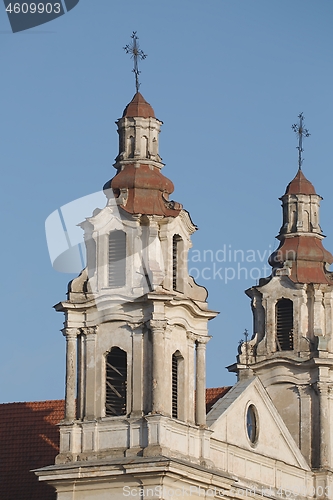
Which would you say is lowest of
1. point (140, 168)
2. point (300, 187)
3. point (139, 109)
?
point (140, 168)

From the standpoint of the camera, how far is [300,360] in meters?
46.5

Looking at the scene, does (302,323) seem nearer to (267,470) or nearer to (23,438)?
(267,470)

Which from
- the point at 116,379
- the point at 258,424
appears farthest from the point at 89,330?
the point at 258,424

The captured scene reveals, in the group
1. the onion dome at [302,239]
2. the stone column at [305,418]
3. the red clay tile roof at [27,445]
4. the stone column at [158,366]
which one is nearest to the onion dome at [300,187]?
the onion dome at [302,239]

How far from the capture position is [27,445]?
141 ft

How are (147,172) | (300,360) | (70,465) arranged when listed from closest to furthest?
(70,465)
(147,172)
(300,360)

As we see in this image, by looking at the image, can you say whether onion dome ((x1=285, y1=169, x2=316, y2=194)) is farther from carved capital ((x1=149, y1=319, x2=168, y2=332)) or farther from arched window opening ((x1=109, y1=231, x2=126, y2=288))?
carved capital ((x1=149, y1=319, x2=168, y2=332))

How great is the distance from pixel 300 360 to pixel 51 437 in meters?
7.05

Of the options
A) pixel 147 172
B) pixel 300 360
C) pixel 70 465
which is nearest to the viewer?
pixel 70 465

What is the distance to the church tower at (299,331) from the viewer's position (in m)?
46.2

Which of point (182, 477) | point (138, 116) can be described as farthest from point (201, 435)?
point (138, 116)

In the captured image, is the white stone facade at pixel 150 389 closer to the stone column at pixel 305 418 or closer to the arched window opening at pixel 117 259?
the arched window opening at pixel 117 259

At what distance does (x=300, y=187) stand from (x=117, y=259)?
959 centimetres

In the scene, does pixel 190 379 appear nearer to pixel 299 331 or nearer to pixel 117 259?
pixel 117 259
